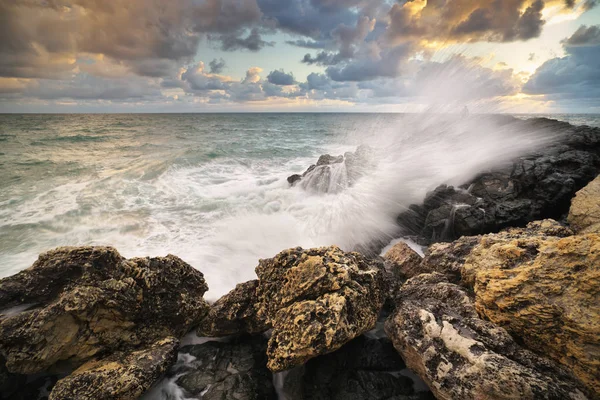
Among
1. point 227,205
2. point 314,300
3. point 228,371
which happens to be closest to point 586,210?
point 314,300

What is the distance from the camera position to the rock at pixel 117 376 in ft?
9.62

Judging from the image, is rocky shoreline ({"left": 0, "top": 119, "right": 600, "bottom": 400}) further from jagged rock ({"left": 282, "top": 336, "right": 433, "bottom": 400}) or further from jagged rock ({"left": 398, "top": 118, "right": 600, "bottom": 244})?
jagged rock ({"left": 398, "top": 118, "right": 600, "bottom": 244})

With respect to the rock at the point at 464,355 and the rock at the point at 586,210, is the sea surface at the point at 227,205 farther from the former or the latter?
the rock at the point at 464,355

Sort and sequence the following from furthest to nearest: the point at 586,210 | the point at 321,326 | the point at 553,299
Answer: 1. the point at 586,210
2. the point at 321,326
3. the point at 553,299

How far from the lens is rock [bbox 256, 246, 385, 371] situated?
3025 millimetres

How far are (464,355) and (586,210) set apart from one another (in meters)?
4.04

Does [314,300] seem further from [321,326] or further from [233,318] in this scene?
[233,318]

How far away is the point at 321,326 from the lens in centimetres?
305

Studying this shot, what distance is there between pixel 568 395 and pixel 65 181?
18.0 meters

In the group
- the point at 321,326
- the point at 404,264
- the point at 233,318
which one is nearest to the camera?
the point at 321,326

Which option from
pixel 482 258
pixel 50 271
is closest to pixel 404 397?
pixel 482 258

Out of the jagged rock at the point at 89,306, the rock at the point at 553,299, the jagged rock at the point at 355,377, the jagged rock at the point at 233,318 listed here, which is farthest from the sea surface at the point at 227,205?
the rock at the point at 553,299

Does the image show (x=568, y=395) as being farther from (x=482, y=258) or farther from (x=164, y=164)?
(x=164, y=164)

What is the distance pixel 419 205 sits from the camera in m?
7.74
